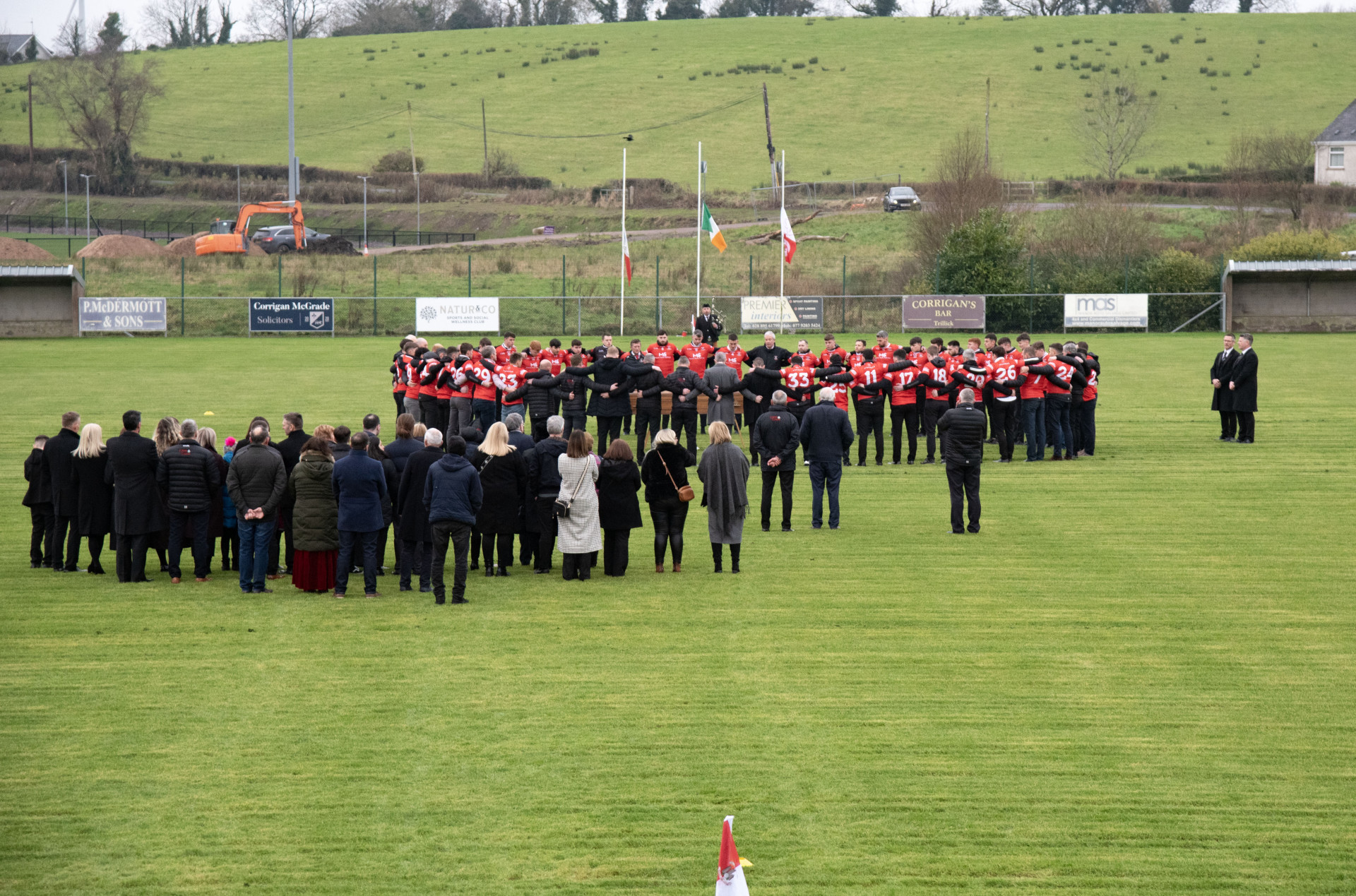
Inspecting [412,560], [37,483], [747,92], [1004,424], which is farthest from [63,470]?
[747,92]

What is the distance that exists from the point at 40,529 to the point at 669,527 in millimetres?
7392

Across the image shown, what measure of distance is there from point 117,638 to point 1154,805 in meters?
9.07

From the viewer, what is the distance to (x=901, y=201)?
7138 cm

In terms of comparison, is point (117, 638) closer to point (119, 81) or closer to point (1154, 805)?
point (1154, 805)

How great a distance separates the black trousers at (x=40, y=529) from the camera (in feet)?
48.8

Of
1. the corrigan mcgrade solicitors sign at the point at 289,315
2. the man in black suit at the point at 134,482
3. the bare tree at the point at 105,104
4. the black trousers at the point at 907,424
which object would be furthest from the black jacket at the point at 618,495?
the bare tree at the point at 105,104

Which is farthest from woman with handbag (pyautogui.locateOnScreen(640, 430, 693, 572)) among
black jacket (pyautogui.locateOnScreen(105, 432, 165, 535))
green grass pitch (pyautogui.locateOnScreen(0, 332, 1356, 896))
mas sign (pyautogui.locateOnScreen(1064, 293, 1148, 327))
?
mas sign (pyautogui.locateOnScreen(1064, 293, 1148, 327))

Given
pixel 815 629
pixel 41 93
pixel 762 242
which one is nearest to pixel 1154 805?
pixel 815 629

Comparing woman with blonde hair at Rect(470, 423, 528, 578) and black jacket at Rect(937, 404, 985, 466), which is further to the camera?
black jacket at Rect(937, 404, 985, 466)

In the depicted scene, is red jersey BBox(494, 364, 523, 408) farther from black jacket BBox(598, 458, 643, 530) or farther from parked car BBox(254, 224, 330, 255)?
parked car BBox(254, 224, 330, 255)

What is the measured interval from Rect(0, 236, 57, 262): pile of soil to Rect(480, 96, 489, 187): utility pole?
32.6 metres

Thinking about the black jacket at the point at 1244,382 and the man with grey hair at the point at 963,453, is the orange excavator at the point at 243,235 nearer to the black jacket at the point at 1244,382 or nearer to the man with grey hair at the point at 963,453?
the black jacket at the point at 1244,382

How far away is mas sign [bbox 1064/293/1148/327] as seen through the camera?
4266 cm

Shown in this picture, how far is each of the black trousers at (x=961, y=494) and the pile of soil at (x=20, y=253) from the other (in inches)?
2091
